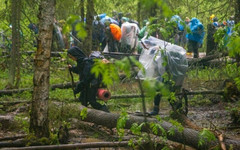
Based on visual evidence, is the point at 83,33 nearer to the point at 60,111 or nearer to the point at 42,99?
the point at 42,99

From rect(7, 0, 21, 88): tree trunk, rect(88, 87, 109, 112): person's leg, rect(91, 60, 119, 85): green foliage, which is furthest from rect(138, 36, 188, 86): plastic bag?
rect(91, 60, 119, 85): green foliage

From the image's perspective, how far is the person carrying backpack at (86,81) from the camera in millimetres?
8859

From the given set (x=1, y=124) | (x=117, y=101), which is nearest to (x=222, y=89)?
(x=117, y=101)

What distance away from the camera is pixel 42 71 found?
21.3ft

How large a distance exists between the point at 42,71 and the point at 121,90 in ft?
21.5

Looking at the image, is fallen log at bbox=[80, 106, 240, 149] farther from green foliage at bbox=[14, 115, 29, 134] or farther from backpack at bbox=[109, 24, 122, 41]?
backpack at bbox=[109, 24, 122, 41]

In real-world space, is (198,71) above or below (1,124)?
above

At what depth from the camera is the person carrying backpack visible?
29.1ft

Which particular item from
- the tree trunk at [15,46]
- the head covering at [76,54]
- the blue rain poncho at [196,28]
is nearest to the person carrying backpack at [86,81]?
the head covering at [76,54]

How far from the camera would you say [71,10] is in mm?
12008

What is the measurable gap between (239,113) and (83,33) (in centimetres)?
661

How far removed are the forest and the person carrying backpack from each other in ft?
0.07

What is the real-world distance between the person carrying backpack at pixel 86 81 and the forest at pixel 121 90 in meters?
0.02

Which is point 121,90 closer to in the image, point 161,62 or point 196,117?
point 196,117
